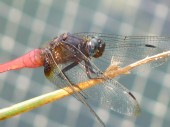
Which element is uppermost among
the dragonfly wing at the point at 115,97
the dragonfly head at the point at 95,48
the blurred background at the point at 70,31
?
the dragonfly head at the point at 95,48

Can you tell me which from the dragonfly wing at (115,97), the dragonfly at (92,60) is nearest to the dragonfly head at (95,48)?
the dragonfly at (92,60)

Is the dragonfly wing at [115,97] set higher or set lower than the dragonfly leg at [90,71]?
lower

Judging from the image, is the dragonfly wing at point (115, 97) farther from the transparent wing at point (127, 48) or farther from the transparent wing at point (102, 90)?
the transparent wing at point (127, 48)

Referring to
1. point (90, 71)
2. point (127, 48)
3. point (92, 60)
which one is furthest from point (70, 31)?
point (90, 71)

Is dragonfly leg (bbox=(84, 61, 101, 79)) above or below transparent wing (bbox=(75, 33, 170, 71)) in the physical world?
below

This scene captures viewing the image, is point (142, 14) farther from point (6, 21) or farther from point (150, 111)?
point (6, 21)

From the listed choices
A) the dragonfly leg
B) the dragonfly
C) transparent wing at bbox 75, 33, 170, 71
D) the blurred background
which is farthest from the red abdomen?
the blurred background

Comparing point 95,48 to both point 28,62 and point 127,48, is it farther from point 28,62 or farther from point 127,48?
point 28,62

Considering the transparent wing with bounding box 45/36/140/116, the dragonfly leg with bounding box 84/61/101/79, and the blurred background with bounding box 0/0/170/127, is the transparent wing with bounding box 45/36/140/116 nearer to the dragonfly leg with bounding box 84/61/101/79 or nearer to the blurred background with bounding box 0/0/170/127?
the dragonfly leg with bounding box 84/61/101/79
